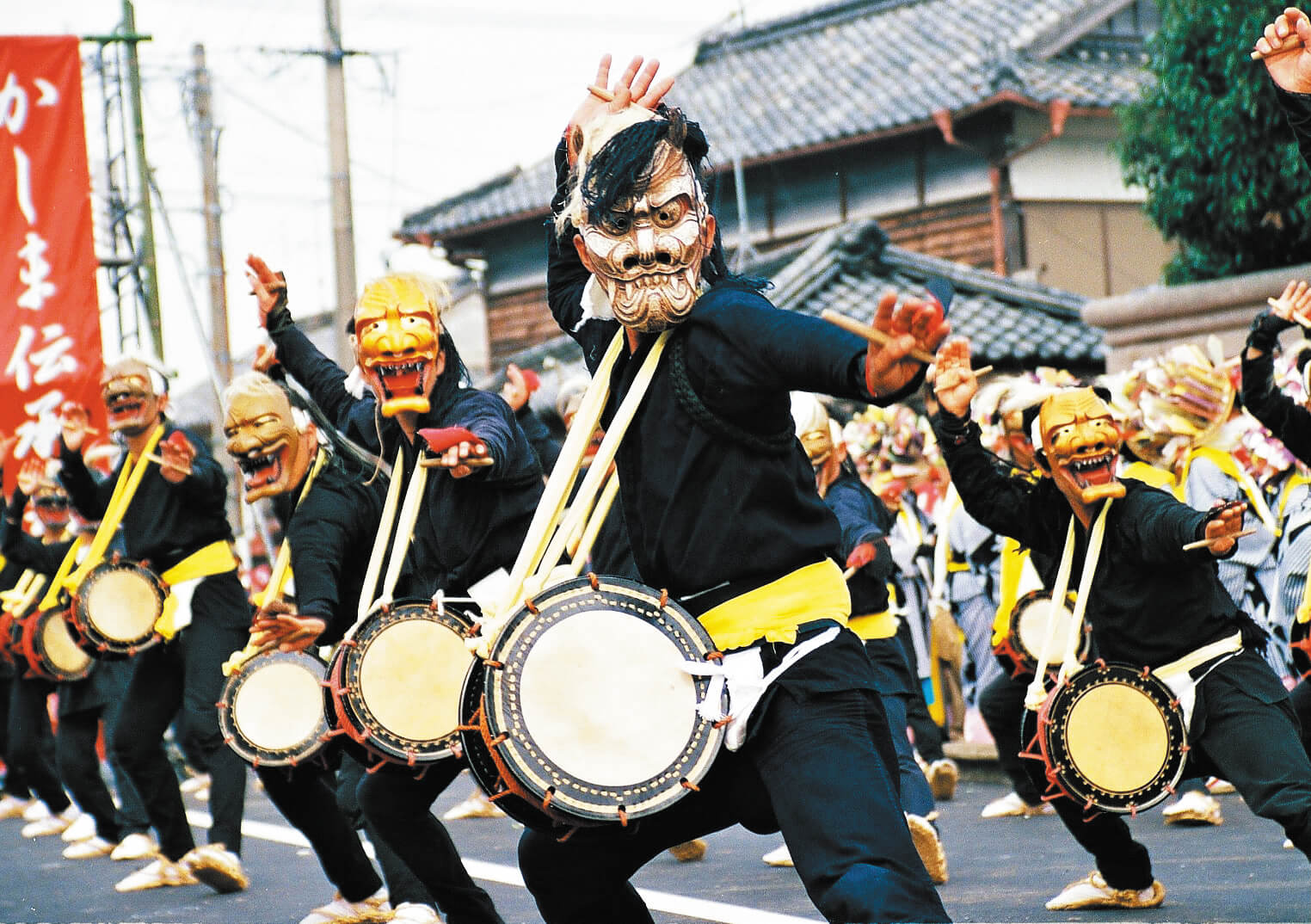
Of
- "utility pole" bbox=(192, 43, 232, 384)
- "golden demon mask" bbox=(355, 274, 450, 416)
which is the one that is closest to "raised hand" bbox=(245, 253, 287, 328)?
"golden demon mask" bbox=(355, 274, 450, 416)

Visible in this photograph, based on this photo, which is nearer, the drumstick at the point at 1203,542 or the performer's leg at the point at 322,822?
the drumstick at the point at 1203,542

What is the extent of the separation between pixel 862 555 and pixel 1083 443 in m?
1.80

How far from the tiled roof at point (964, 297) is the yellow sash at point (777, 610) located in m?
14.6

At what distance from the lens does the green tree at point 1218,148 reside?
41.1 ft

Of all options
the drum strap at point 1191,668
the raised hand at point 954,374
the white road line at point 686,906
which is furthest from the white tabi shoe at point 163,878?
the raised hand at point 954,374

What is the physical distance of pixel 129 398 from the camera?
8.20 meters

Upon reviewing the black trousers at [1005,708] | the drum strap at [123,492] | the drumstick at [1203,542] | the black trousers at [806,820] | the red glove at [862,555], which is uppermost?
the drum strap at [123,492]

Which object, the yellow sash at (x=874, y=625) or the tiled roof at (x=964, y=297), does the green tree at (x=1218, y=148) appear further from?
the yellow sash at (x=874, y=625)

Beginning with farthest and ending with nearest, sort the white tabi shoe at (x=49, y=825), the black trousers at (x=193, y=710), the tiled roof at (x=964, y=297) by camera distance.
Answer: the tiled roof at (x=964, y=297) → the white tabi shoe at (x=49, y=825) → the black trousers at (x=193, y=710)

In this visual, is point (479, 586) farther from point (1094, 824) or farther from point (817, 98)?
point (817, 98)

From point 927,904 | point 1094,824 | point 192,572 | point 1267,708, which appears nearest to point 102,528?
point 192,572

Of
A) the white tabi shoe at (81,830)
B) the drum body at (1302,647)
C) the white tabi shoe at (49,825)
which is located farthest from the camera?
the white tabi shoe at (49,825)

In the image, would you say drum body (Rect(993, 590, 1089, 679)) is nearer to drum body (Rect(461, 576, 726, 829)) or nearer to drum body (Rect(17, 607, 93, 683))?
drum body (Rect(461, 576, 726, 829))

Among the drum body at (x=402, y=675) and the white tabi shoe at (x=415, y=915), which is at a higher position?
the drum body at (x=402, y=675)
